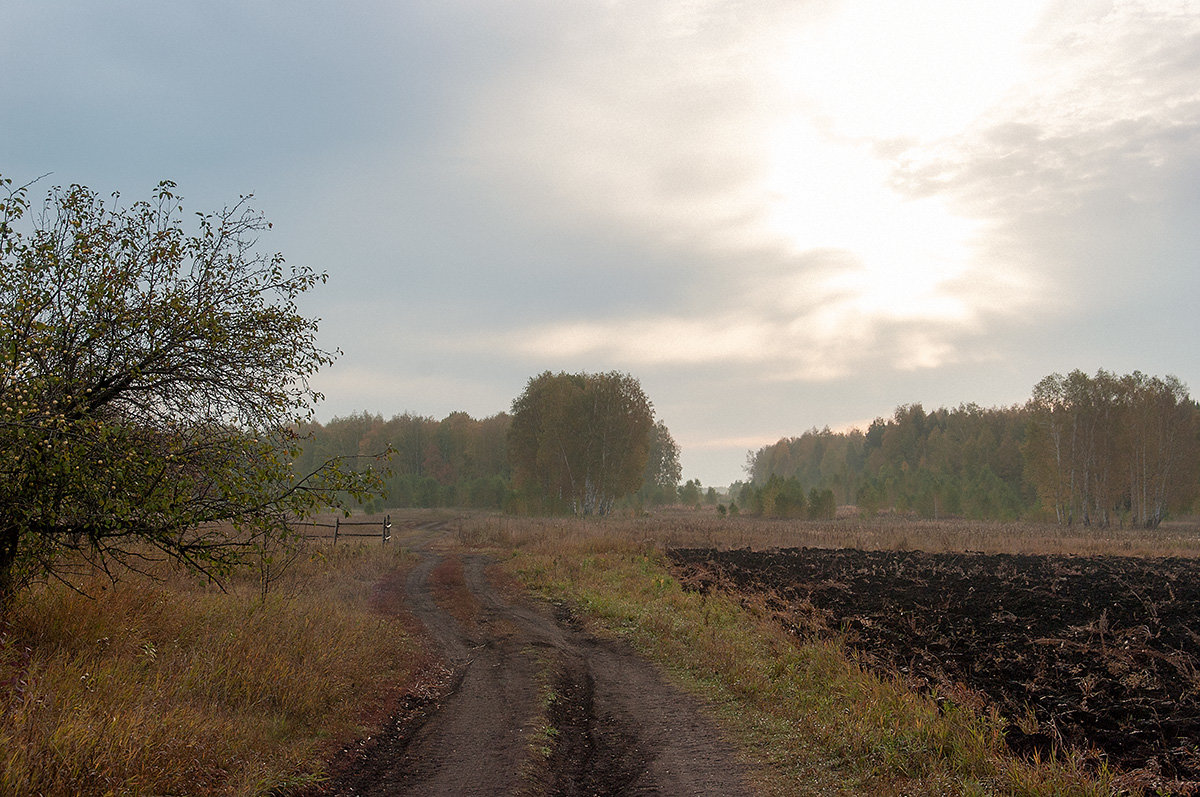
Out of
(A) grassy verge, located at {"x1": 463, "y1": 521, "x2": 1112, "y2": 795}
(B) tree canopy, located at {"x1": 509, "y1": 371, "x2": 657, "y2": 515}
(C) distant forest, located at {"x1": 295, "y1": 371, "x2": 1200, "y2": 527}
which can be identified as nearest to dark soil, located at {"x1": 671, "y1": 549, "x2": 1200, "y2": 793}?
(A) grassy verge, located at {"x1": 463, "y1": 521, "x2": 1112, "y2": 795}

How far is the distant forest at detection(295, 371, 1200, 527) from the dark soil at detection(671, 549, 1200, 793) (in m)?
22.2

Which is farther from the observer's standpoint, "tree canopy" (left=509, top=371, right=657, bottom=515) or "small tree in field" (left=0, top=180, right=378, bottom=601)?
"tree canopy" (left=509, top=371, right=657, bottom=515)

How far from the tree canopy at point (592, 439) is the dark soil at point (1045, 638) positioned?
46.1 m

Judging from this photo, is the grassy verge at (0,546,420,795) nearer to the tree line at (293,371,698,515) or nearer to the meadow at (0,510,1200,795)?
the meadow at (0,510,1200,795)

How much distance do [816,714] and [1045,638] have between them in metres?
5.23

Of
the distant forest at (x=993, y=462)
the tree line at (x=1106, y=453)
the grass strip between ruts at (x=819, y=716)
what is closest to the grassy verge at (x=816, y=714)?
the grass strip between ruts at (x=819, y=716)

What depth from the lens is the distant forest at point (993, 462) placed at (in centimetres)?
6569

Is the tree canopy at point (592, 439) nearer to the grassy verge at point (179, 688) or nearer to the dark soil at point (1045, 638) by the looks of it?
the dark soil at point (1045, 638)

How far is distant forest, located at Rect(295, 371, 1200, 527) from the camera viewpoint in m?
65.7

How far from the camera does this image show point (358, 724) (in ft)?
29.9

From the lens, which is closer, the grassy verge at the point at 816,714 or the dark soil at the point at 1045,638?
the grassy verge at the point at 816,714

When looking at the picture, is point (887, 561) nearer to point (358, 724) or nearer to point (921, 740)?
point (921, 740)

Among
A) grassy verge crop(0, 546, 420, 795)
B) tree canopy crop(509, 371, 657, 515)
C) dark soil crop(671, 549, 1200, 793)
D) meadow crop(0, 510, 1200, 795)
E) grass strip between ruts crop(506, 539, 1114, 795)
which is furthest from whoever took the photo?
tree canopy crop(509, 371, 657, 515)

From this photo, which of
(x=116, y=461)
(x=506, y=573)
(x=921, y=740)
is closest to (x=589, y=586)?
(x=506, y=573)
